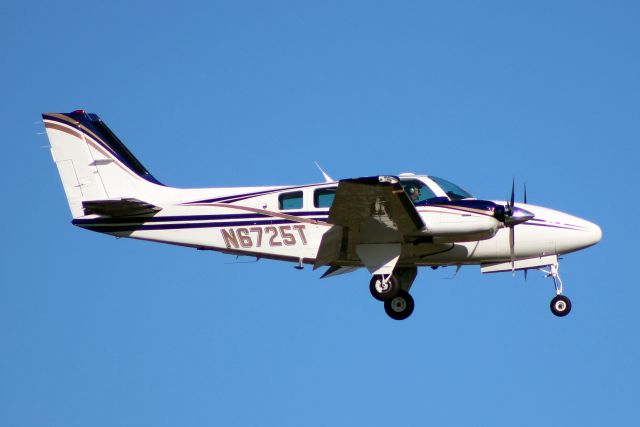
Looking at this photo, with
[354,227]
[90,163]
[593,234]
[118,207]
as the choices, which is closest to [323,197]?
[354,227]

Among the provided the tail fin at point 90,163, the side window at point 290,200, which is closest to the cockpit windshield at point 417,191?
the side window at point 290,200

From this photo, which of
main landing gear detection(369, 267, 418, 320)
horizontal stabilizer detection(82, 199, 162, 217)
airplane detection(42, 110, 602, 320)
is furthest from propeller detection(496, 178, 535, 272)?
horizontal stabilizer detection(82, 199, 162, 217)

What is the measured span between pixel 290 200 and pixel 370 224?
1.98m

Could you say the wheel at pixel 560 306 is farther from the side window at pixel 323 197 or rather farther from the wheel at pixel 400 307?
the side window at pixel 323 197

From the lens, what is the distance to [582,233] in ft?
72.3

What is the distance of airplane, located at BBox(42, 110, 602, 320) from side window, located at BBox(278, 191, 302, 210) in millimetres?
22

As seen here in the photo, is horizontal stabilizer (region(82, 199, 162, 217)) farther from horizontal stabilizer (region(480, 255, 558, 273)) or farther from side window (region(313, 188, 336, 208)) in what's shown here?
horizontal stabilizer (region(480, 255, 558, 273))

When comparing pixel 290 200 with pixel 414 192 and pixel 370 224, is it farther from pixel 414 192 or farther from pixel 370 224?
pixel 414 192

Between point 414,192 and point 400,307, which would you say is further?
point 400,307

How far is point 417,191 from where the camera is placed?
69.4ft

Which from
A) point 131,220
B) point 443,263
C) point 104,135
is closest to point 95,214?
point 131,220

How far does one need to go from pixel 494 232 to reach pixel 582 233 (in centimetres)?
245

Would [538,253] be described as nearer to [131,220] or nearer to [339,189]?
[339,189]

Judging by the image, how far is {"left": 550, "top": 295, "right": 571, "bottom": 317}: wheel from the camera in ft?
72.3
